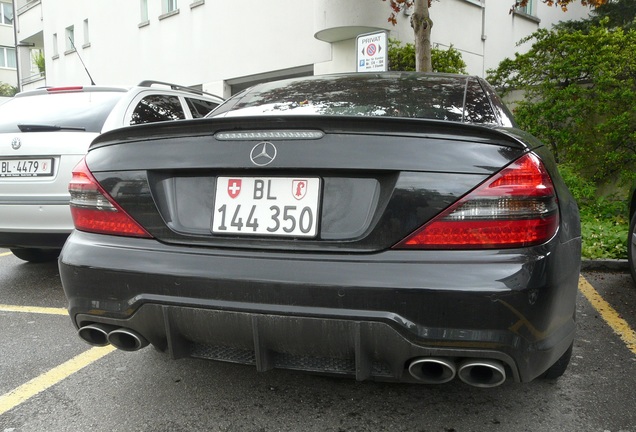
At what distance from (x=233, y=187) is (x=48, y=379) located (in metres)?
1.48

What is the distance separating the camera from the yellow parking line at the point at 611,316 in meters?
3.18

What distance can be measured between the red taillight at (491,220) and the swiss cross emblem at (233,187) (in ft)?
1.87

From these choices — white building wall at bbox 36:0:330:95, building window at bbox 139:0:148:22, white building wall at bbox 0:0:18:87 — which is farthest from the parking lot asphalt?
white building wall at bbox 0:0:18:87

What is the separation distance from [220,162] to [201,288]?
16.9 inches

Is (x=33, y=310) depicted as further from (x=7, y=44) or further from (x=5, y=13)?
(x=5, y=13)

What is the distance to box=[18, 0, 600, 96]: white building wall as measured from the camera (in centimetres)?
1125

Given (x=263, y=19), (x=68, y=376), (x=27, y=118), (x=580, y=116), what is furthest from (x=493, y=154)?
(x=263, y=19)

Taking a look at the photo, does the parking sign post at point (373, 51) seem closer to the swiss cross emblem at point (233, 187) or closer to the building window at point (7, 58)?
the swiss cross emblem at point (233, 187)

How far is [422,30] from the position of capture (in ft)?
24.5

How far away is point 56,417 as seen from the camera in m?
2.22

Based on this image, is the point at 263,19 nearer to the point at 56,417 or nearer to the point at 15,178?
the point at 15,178

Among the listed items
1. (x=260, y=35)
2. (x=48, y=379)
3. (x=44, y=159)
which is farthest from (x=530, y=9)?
(x=48, y=379)

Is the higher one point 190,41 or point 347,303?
point 190,41

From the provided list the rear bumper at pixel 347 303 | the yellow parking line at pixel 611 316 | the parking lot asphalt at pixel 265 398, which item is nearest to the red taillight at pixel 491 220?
the rear bumper at pixel 347 303
